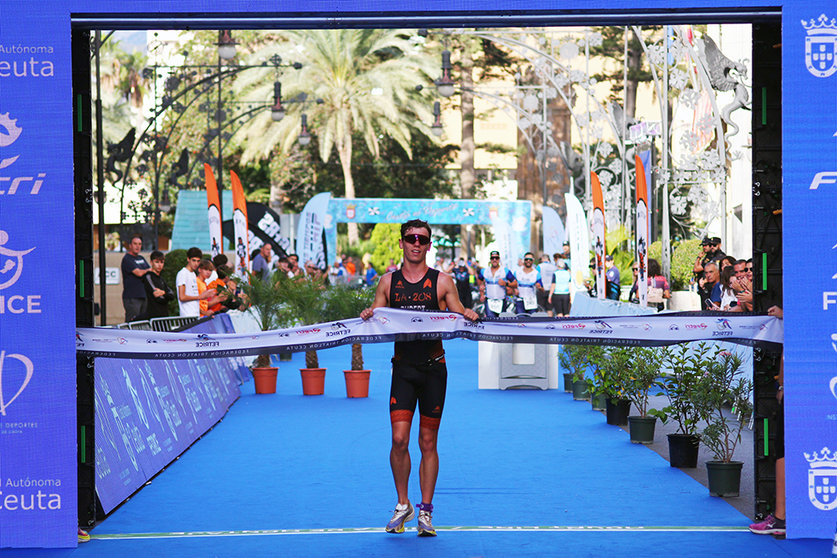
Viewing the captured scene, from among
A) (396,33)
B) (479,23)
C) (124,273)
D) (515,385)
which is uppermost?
(396,33)

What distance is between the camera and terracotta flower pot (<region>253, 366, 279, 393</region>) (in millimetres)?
17562

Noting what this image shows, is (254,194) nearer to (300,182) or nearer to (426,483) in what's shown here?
(300,182)

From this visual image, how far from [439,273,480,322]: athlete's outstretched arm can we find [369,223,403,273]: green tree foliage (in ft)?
169

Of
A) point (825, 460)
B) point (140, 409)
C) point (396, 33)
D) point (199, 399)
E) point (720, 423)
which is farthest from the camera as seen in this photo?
point (396, 33)

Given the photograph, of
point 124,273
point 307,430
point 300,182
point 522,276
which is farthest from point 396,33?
point 307,430

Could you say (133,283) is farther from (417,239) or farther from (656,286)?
(417,239)

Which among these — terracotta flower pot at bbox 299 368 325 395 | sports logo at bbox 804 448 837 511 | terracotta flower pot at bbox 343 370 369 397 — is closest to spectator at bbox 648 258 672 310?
terracotta flower pot at bbox 343 370 369 397

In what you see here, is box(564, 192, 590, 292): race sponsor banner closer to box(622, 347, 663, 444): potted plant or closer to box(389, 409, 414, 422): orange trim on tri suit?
box(622, 347, 663, 444): potted plant

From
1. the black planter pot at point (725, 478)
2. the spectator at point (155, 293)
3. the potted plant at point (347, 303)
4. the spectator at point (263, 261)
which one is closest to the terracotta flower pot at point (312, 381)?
the potted plant at point (347, 303)

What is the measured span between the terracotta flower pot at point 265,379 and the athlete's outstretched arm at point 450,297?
9.77 metres

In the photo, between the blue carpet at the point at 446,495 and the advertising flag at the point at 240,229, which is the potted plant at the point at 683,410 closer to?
the blue carpet at the point at 446,495

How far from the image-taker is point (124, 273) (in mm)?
17812

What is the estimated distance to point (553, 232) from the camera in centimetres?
3775

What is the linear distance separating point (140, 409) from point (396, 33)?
138ft
